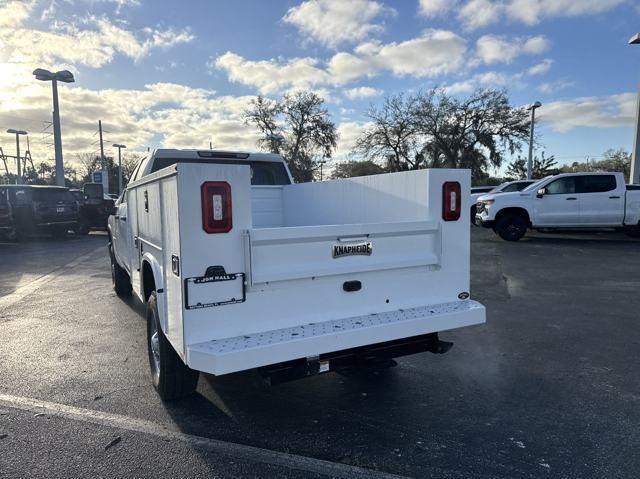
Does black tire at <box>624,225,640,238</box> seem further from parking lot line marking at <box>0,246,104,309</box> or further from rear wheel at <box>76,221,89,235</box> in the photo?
rear wheel at <box>76,221,89,235</box>

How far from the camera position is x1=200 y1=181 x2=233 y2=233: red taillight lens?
2.70 meters

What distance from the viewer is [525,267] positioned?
9.84 m

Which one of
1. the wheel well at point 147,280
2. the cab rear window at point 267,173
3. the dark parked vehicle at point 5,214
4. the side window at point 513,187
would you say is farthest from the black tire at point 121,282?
the side window at point 513,187

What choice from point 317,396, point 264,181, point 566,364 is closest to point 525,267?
point 566,364

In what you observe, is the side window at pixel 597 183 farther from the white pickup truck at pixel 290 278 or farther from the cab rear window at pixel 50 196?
the cab rear window at pixel 50 196

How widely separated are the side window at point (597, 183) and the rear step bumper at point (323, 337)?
1266cm

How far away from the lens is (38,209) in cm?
1641

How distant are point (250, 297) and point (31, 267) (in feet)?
34.2

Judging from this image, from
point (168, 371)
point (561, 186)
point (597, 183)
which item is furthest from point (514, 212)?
point (168, 371)

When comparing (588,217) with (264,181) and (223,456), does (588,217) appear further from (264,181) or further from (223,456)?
(223,456)

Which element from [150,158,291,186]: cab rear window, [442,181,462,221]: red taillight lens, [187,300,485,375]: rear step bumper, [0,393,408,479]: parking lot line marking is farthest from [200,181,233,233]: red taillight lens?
[150,158,291,186]: cab rear window

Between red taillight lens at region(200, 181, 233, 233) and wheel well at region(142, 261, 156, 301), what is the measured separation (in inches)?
51.5

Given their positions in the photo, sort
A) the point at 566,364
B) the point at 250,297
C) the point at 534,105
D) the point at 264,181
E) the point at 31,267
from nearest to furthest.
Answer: the point at 250,297
the point at 566,364
the point at 264,181
the point at 31,267
the point at 534,105

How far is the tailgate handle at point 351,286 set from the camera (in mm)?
3219
